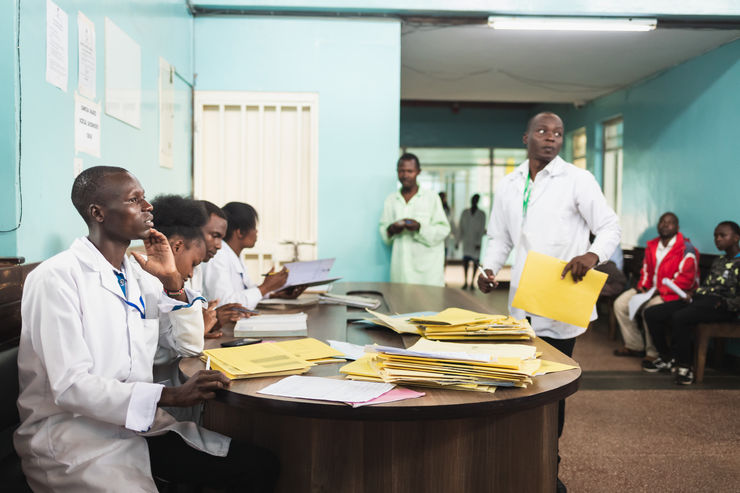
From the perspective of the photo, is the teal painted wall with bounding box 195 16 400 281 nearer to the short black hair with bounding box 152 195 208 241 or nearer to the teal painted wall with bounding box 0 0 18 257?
the short black hair with bounding box 152 195 208 241

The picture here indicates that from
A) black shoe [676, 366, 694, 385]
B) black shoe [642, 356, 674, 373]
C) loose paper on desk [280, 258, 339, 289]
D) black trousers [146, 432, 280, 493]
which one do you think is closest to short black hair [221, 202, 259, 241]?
loose paper on desk [280, 258, 339, 289]

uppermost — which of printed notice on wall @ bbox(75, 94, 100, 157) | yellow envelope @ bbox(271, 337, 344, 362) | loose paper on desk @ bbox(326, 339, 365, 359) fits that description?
printed notice on wall @ bbox(75, 94, 100, 157)

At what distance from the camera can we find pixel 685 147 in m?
5.71

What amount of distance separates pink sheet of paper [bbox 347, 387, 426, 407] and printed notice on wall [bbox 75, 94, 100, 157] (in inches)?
70.5

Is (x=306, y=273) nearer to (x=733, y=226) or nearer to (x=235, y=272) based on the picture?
(x=235, y=272)

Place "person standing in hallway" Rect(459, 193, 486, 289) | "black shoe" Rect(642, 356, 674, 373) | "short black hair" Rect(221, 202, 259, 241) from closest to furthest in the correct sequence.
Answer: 1. "short black hair" Rect(221, 202, 259, 241)
2. "black shoe" Rect(642, 356, 674, 373)
3. "person standing in hallway" Rect(459, 193, 486, 289)

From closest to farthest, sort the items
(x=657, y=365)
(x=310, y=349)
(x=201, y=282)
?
(x=310, y=349), (x=201, y=282), (x=657, y=365)

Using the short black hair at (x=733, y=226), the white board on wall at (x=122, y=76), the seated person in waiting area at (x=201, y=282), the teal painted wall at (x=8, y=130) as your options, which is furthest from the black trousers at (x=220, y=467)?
the short black hair at (x=733, y=226)

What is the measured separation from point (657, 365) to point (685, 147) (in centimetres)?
214

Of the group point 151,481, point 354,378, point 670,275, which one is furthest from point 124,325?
point 670,275

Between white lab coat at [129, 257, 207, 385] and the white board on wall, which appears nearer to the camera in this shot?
white lab coat at [129, 257, 207, 385]

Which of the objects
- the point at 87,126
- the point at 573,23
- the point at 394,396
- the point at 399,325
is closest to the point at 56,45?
the point at 87,126

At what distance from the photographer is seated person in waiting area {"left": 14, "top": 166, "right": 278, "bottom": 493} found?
53.2 inches

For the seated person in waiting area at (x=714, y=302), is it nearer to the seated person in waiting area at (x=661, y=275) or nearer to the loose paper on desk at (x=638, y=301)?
the seated person in waiting area at (x=661, y=275)
